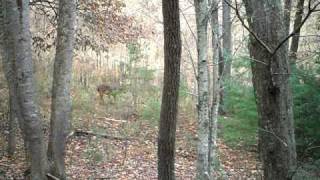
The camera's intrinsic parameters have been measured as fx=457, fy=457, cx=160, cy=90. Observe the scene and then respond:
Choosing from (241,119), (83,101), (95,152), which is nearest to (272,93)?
(95,152)

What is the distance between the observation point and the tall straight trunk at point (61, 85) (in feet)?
26.5

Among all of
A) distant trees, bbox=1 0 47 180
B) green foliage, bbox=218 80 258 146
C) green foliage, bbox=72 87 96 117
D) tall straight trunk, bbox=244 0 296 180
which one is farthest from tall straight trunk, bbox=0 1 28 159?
green foliage, bbox=218 80 258 146

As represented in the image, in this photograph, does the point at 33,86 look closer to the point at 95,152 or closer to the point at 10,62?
the point at 10,62

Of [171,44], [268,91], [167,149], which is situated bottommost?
[167,149]

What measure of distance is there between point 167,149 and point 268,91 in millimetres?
1686

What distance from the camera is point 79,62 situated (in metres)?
17.5

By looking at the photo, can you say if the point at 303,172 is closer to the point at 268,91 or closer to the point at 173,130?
the point at 173,130

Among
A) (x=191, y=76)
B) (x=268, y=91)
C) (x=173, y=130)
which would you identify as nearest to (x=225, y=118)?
(x=191, y=76)

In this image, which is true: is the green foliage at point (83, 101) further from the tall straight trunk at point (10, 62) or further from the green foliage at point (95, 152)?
the tall straight trunk at point (10, 62)

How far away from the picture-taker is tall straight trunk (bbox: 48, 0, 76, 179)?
26.5 feet

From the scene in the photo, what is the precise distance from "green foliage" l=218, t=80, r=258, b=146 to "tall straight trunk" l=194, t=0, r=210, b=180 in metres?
4.33

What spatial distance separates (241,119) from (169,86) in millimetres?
7760

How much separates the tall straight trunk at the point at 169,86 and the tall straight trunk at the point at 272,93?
3.42 feet

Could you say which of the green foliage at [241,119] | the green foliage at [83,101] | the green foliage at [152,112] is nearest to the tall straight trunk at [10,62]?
the green foliage at [83,101]
